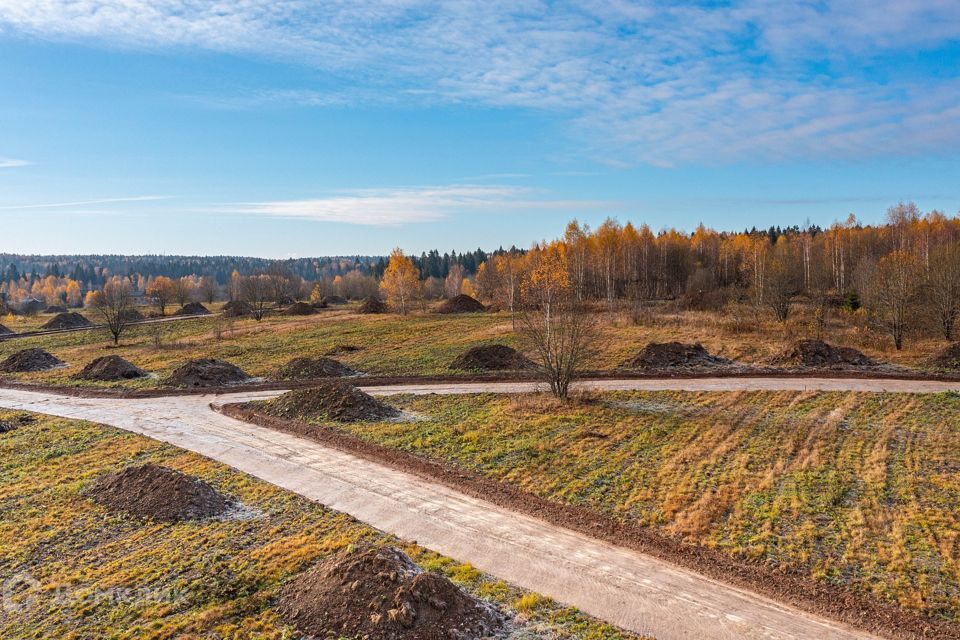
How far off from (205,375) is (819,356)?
34944 mm

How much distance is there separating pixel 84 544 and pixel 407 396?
1558 centimetres

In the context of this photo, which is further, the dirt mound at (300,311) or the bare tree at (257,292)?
the dirt mound at (300,311)

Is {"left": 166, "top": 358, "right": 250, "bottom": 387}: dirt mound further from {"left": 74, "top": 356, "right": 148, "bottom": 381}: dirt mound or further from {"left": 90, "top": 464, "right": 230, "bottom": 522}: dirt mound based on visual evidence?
{"left": 90, "top": 464, "right": 230, "bottom": 522}: dirt mound

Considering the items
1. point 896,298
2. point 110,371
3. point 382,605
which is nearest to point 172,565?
point 382,605

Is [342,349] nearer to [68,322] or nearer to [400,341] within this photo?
[400,341]

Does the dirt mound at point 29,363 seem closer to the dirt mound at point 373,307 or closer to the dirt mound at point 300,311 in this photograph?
the dirt mound at point 300,311

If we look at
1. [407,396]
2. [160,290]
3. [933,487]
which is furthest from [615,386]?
[160,290]

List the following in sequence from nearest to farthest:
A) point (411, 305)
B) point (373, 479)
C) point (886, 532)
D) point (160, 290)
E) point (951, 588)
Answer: point (951, 588), point (886, 532), point (373, 479), point (411, 305), point (160, 290)

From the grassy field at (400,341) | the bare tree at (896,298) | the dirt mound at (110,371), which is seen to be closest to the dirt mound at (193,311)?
the grassy field at (400,341)

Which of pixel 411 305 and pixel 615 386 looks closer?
pixel 615 386

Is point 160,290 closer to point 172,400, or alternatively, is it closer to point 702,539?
point 172,400

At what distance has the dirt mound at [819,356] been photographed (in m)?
30.4

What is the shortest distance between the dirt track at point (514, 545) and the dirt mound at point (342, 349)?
59.8 feet

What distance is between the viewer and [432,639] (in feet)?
29.9
